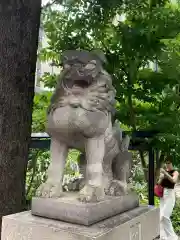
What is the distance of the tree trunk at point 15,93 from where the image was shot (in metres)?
2.49

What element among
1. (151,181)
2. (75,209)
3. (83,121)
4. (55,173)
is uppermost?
(83,121)

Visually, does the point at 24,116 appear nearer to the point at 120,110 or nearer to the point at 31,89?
the point at 31,89

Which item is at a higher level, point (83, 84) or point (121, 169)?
point (83, 84)

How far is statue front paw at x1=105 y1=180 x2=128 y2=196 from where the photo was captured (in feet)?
5.87

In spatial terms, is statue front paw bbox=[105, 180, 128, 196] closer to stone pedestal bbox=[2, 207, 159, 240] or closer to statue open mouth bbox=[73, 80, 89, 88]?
stone pedestal bbox=[2, 207, 159, 240]

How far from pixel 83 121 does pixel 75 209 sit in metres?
0.49

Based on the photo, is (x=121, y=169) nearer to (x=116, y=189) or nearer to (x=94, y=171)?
(x=116, y=189)

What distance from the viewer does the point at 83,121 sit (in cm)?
162

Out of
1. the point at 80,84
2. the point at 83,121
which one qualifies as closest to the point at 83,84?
the point at 80,84

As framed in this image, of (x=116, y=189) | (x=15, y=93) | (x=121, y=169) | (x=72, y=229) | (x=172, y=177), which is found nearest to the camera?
(x=72, y=229)

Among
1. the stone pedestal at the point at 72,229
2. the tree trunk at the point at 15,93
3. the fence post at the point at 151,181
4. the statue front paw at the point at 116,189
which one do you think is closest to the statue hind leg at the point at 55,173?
the stone pedestal at the point at 72,229

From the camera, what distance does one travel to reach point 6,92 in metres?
2.57

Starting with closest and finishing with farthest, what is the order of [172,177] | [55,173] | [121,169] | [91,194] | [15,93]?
[91,194], [55,173], [121,169], [15,93], [172,177]

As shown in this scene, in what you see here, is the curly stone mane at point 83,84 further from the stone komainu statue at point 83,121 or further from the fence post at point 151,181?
the fence post at point 151,181
